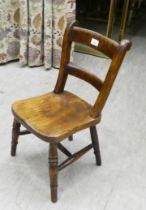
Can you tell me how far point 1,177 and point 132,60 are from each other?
1.98 metres

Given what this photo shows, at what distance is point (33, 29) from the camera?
267 cm

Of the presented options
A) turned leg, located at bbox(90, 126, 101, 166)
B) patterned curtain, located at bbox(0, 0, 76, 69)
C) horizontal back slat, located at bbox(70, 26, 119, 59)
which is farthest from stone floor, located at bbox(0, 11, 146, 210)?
horizontal back slat, located at bbox(70, 26, 119, 59)

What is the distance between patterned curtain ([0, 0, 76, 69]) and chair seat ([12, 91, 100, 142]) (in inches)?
44.8

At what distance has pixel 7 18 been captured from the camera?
8.77 ft

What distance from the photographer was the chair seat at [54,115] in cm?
141

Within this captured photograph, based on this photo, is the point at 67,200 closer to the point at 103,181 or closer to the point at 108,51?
the point at 103,181

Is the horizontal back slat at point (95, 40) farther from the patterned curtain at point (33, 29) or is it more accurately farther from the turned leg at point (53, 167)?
the patterned curtain at point (33, 29)

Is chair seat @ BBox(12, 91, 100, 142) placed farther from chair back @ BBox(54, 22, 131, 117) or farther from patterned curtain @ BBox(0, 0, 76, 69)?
patterned curtain @ BBox(0, 0, 76, 69)

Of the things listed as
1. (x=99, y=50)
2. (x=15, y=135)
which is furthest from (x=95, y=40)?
(x=15, y=135)

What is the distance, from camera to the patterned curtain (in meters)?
2.58

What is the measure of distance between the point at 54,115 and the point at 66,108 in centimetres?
9

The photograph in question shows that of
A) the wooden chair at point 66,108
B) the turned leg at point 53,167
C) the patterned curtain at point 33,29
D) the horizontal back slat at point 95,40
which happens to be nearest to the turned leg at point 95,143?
the wooden chair at point 66,108

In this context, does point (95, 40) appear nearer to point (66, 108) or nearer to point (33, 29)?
point (66, 108)

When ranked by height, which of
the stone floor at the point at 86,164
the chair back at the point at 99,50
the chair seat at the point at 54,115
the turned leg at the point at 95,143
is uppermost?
the chair back at the point at 99,50
